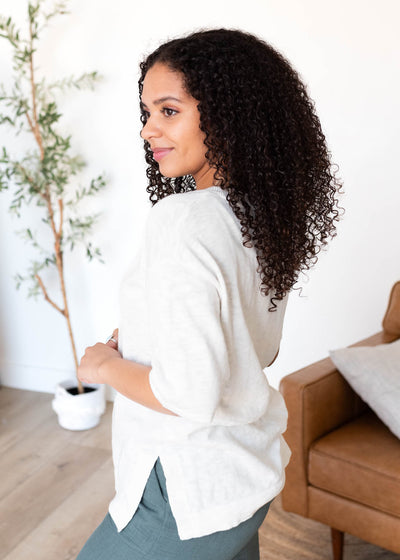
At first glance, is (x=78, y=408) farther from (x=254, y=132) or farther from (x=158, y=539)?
(x=254, y=132)

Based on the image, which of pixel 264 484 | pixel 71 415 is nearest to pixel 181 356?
pixel 264 484

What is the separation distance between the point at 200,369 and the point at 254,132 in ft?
1.11

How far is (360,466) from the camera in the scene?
5.51 feet

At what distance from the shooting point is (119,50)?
9.02 feet

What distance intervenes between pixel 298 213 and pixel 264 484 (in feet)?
1.33

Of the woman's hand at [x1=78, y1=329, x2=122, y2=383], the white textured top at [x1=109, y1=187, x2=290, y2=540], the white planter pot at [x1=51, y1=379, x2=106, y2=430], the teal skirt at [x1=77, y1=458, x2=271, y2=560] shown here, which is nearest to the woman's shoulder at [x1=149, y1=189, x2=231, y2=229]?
the white textured top at [x1=109, y1=187, x2=290, y2=540]

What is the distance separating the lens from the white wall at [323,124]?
237 cm

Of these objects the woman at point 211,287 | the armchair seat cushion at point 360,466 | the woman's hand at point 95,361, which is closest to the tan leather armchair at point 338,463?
the armchair seat cushion at point 360,466

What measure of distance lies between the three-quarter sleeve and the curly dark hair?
91mm

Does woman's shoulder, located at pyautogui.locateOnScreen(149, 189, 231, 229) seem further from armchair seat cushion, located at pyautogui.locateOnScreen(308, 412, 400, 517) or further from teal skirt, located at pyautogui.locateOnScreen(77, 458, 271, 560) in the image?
armchair seat cushion, located at pyautogui.locateOnScreen(308, 412, 400, 517)

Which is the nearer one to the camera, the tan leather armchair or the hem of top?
the hem of top

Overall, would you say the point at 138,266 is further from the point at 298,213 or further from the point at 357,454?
the point at 357,454

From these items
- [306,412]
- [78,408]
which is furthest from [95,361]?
[78,408]

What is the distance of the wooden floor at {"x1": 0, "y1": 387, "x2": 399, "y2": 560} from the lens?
6.55ft
